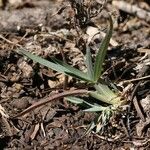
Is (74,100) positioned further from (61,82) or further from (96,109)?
(61,82)

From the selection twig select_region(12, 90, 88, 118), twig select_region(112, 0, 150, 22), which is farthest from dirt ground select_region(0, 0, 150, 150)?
twig select_region(112, 0, 150, 22)

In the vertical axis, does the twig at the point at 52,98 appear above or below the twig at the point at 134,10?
below

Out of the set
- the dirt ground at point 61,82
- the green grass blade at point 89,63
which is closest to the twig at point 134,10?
the dirt ground at point 61,82

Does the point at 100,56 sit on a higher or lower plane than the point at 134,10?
lower

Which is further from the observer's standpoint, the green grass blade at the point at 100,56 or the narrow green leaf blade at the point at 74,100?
the narrow green leaf blade at the point at 74,100

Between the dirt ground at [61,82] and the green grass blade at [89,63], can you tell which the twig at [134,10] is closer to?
the dirt ground at [61,82]

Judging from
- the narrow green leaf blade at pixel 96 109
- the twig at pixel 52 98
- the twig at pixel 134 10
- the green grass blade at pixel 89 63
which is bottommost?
the narrow green leaf blade at pixel 96 109

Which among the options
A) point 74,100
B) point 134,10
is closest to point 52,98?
point 74,100

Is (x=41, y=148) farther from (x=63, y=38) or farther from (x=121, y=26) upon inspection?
(x=121, y=26)
